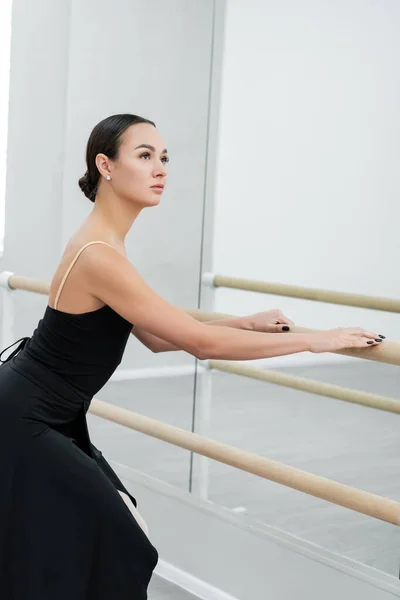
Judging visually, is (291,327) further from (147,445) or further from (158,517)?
(147,445)

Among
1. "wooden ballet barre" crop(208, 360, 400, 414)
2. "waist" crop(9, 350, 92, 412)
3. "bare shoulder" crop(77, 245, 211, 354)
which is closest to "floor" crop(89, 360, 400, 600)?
"wooden ballet barre" crop(208, 360, 400, 414)

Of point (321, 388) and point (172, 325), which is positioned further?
point (321, 388)

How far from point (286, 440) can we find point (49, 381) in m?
1.64

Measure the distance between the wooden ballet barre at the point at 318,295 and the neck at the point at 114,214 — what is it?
64 cm

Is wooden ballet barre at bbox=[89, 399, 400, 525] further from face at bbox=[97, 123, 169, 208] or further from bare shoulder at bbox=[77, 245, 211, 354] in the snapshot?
face at bbox=[97, 123, 169, 208]

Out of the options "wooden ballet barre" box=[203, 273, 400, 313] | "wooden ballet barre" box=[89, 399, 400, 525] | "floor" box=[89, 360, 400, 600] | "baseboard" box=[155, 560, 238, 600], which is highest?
"wooden ballet barre" box=[203, 273, 400, 313]

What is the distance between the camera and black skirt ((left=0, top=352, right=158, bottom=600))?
1782 millimetres

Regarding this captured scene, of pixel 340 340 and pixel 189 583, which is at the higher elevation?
pixel 340 340

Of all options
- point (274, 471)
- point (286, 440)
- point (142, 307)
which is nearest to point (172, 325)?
point (142, 307)

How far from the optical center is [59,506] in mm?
1787

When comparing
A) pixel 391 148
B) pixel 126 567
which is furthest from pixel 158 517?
pixel 391 148

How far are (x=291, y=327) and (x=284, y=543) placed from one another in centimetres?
65

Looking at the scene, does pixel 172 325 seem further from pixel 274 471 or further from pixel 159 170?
pixel 274 471

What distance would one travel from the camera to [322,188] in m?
2.98
